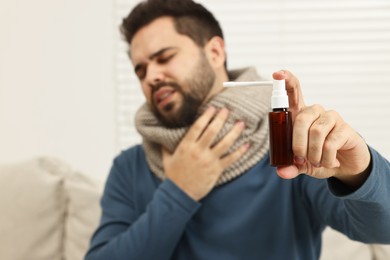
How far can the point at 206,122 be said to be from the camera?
1348mm

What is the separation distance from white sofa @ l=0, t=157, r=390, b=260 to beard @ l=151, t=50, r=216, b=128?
474mm

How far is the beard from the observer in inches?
54.7

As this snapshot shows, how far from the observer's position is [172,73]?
4.56 feet

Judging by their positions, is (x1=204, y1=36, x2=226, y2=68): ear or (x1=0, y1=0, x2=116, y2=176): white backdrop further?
(x1=0, y1=0, x2=116, y2=176): white backdrop

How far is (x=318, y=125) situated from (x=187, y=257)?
0.64 meters

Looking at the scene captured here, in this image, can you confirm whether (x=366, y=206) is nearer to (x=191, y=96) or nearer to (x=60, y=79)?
(x=191, y=96)

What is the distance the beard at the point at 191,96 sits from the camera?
4.56ft

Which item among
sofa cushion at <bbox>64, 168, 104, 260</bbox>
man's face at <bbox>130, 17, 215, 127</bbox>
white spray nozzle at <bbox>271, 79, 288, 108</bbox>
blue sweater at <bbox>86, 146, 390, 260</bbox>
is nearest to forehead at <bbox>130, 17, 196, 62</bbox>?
man's face at <bbox>130, 17, 215, 127</bbox>

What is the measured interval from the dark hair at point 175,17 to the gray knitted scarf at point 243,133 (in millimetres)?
162

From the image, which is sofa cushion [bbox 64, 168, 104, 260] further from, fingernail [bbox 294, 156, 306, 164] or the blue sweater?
fingernail [bbox 294, 156, 306, 164]

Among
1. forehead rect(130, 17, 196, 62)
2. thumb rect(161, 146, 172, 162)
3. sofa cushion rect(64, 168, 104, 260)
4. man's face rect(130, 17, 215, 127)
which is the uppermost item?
Answer: forehead rect(130, 17, 196, 62)

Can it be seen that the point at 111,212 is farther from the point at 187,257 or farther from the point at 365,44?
the point at 365,44

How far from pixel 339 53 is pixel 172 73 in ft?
2.80

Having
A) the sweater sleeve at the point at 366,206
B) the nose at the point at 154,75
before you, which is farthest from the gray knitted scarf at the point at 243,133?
the sweater sleeve at the point at 366,206
